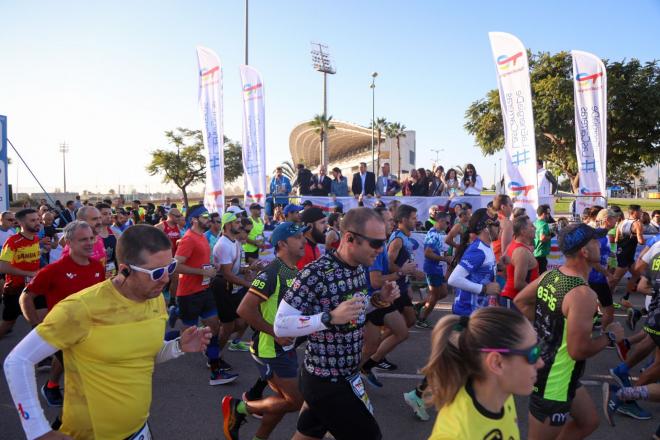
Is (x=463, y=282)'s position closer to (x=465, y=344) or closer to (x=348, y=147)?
(x=465, y=344)

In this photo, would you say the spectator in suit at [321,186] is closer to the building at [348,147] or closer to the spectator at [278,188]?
the spectator at [278,188]

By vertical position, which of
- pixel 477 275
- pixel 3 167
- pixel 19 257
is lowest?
pixel 477 275

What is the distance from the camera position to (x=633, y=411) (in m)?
4.52

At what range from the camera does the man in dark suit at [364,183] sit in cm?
1445

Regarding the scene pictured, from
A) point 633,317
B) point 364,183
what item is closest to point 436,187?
point 364,183

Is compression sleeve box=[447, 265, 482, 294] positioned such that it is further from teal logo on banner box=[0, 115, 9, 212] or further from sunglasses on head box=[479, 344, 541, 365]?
teal logo on banner box=[0, 115, 9, 212]

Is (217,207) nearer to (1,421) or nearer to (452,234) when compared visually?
(452,234)

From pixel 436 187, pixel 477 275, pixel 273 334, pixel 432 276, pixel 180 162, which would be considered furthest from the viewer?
pixel 180 162

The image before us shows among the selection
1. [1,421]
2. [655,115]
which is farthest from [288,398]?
[655,115]

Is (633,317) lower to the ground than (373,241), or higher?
lower

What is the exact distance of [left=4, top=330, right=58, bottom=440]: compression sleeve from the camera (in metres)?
2.03

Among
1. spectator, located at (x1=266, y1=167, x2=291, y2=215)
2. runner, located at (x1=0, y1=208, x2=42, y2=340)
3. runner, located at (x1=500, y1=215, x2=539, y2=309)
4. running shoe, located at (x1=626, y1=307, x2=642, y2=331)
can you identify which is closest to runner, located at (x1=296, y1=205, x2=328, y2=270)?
runner, located at (x1=500, y1=215, x2=539, y2=309)

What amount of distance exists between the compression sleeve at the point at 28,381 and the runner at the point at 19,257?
469cm

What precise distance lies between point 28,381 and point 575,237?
339 centimetres
